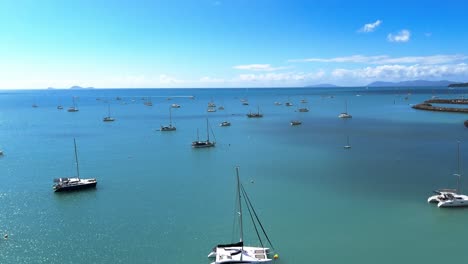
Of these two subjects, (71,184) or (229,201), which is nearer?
(229,201)

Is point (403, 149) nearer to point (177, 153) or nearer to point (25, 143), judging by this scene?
point (177, 153)

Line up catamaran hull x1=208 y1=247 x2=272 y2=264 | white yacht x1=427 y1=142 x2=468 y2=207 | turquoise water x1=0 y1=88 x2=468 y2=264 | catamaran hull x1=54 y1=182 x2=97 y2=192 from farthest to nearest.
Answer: catamaran hull x1=54 y1=182 x2=97 y2=192 < white yacht x1=427 y1=142 x2=468 y2=207 < turquoise water x1=0 y1=88 x2=468 y2=264 < catamaran hull x1=208 y1=247 x2=272 y2=264

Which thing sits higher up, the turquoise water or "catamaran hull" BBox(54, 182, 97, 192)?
"catamaran hull" BBox(54, 182, 97, 192)

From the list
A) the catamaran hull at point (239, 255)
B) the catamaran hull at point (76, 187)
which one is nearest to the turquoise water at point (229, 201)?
the catamaran hull at point (76, 187)

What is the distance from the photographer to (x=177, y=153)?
6600cm

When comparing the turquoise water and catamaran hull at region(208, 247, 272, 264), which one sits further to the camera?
the turquoise water

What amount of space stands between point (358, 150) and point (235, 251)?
42.3m

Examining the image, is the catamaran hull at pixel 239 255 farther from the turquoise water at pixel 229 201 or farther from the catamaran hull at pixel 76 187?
the catamaran hull at pixel 76 187

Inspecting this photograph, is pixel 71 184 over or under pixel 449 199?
over

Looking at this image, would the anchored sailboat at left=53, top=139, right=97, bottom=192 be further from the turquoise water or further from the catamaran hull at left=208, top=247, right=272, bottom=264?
the catamaran hull at left=208, top=247, right=272, bottom=264

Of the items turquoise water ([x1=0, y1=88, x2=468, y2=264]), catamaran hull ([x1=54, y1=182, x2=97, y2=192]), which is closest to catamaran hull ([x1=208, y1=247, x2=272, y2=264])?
turquoise water ([x1=0, y1=88, x2=468, y2=264])

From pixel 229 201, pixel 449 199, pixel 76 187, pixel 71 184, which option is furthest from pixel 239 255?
pixel 71 184

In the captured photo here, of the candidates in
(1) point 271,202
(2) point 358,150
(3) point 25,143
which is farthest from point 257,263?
(3) point 25,143

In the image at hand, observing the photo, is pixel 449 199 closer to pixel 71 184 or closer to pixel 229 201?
pixel 229 201
